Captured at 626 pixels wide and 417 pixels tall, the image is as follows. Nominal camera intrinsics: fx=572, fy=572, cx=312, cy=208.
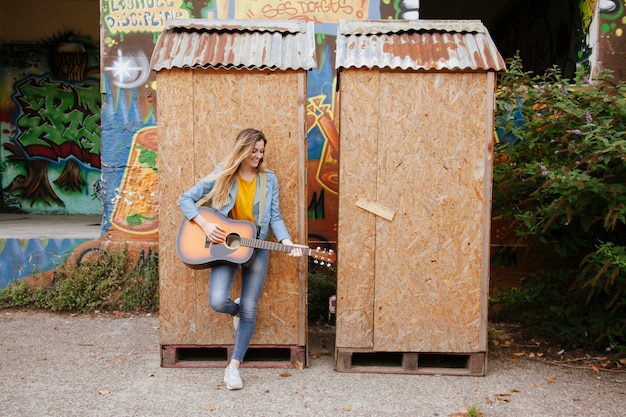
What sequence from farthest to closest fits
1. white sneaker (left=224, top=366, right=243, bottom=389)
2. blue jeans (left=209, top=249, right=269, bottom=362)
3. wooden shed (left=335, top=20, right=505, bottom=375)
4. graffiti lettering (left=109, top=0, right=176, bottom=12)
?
graffiti lettering (left=109, top=0, right=176, bottom=12) → wooden shed (left=335, top=20, right=505, bottom=375) → blue jeans (left=209, top=249, right=269, bottom=362) → white sneaker (left=224, top=366, right=243, bottom=389)

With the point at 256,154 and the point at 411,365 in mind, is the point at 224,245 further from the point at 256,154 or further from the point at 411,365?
the point at 411,365

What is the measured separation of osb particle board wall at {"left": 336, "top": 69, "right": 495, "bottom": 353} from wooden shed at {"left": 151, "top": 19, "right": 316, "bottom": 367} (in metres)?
0.38

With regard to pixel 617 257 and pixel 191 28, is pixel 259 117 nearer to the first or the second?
pixel 191 28

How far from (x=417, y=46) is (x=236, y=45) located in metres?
1.45

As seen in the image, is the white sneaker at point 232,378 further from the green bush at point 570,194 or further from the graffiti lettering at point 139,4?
the graffiti lettering at point 139,4

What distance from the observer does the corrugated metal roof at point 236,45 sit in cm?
443

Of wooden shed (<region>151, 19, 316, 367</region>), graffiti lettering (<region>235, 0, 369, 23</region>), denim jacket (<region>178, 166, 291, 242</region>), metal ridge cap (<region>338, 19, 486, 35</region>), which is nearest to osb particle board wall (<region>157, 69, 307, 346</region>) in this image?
wooden shed (<region>151, 19, 316, 367</region>)

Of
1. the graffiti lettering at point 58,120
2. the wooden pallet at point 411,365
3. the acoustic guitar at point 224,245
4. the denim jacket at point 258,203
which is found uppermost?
the graffiti lettering at point 58,120

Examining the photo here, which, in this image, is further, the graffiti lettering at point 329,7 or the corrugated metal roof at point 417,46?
the graffiti lettering at point 329,7

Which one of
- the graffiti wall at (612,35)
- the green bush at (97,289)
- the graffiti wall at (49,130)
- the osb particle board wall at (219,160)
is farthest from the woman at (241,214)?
the graffiti wall at (49,130)

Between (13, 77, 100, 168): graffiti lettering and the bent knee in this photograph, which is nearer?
the bent knee

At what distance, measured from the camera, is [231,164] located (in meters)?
4.24

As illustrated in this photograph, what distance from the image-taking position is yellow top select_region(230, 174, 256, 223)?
434 cm

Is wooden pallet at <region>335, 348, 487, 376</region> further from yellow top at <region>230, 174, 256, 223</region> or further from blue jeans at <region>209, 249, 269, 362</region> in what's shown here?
yellow top at <region>230, 174, 256, 223</region>
